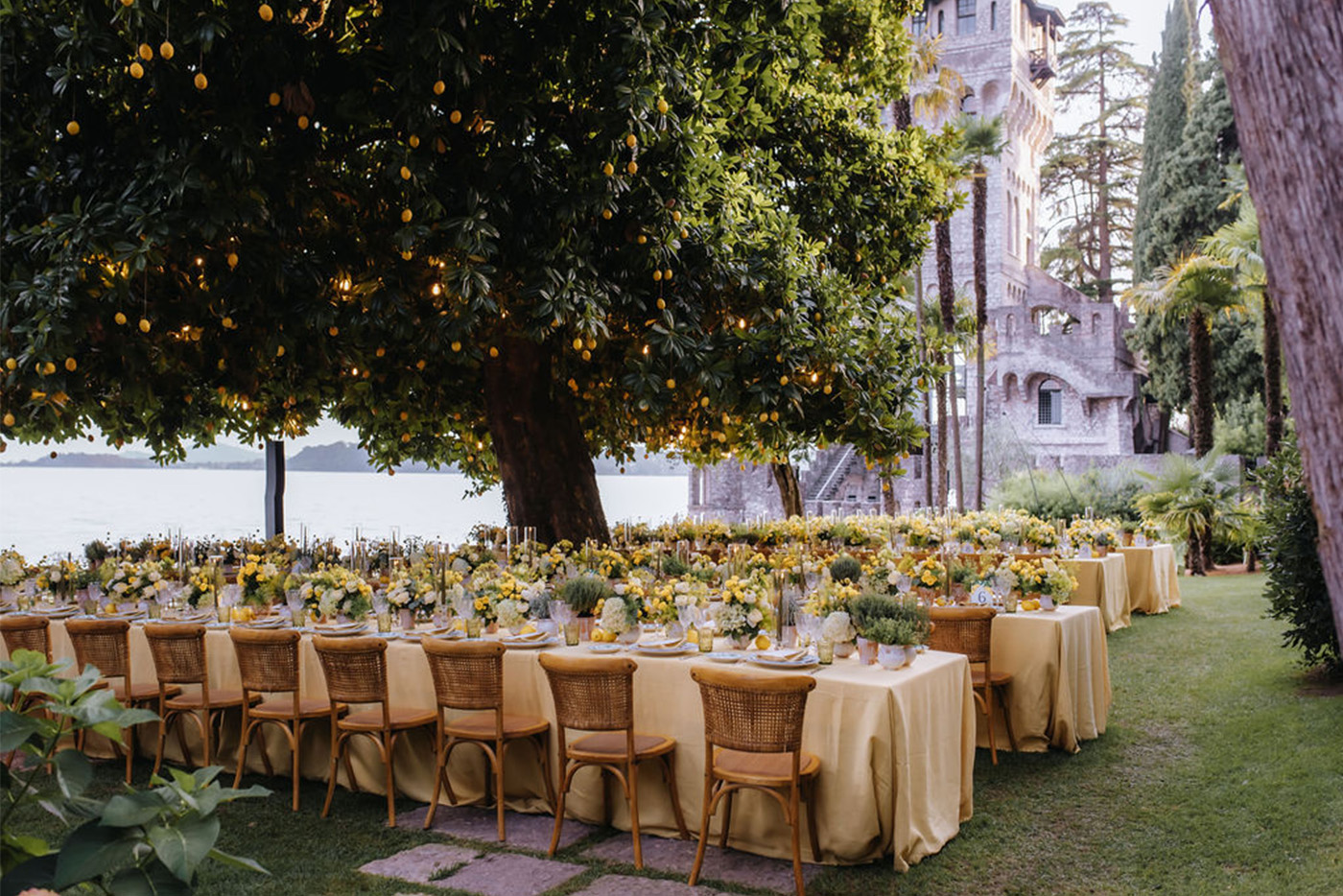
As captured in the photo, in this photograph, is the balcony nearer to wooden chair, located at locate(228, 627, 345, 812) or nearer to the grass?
the grass

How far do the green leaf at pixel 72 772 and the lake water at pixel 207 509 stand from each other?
12.8 m

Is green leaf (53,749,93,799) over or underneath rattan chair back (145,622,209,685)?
over

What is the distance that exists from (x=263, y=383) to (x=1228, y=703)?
28.3 feet

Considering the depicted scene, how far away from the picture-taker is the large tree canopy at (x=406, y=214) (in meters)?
6.12

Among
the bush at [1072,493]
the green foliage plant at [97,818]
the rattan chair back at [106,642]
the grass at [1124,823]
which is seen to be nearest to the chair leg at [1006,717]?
the grass at [1124,823]

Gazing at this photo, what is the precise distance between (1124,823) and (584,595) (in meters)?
3.09

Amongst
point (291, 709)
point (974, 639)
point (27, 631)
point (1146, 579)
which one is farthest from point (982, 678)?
point (1146, 579)

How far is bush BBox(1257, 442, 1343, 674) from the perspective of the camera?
7.91m

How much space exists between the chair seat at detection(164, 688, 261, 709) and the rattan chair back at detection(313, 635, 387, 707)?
90cm

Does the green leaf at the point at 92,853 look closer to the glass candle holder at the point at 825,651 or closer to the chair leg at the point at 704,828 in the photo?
the chair leg at the point at 704,828

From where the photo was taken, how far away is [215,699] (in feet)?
21.0

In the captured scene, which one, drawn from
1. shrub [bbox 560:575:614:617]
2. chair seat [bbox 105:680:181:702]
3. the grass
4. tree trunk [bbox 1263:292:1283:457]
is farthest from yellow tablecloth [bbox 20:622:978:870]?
tree trunk [bbox 1263:292:1283:457]

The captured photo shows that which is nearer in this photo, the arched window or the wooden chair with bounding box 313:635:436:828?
the wooden chair with bounding box 313:635:436:828

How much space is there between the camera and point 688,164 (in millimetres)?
7535
